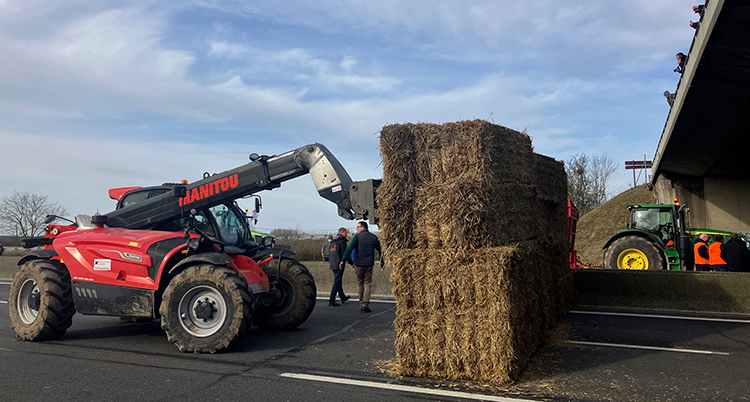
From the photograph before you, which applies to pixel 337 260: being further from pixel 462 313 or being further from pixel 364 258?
pixel 462 313

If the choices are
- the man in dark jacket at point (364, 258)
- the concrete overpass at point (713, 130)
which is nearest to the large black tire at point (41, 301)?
the man in dark jacket at point (364, 258)

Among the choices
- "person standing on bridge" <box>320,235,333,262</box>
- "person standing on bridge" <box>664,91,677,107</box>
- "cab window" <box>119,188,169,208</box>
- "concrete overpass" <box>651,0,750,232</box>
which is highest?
"person standing on bridge" <box>664,91,677,107</box>

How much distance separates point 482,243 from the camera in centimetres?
552

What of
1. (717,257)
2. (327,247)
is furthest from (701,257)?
(327,247)

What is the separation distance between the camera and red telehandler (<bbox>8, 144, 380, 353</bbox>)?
22.7 feet

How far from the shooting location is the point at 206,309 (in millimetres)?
6930

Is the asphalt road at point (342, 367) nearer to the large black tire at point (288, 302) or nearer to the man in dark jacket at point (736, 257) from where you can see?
the large black tire at point (288, 302)

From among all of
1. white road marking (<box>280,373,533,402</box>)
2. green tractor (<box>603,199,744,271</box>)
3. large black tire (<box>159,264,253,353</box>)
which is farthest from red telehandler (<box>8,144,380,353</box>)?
green tractor (<box>603,199,744,271</box>)

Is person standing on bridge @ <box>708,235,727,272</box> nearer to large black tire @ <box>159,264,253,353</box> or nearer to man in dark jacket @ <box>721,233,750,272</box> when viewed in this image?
man in dark jacket @ <box>721,233,750,272</box>

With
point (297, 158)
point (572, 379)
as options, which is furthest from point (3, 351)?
point (572, 379)

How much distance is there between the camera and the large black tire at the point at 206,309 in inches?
264

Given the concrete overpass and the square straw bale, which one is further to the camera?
the concrete overpass

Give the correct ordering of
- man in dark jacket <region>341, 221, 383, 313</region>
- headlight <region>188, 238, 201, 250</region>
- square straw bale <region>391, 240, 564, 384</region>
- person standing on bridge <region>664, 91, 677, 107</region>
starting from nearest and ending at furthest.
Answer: square straw bale <region>391, 240, 564, 384</region>
headlight <region>188, 238, 201, 250</region>
man in dark jacket <region>341, 221, 383, 313</region>
person standing on bridge <region>664, 91, 677, 107</region>

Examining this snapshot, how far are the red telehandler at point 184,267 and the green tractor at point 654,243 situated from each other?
10695 mm
